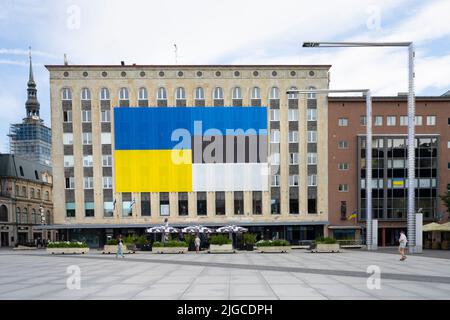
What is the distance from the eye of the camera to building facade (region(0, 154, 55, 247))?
70312mm

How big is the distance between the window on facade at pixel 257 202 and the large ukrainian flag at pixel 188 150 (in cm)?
95

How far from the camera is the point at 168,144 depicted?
158 feet

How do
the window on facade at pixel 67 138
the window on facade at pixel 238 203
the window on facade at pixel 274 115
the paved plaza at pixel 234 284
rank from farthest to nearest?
the window on facade at pixel 274 115, the window on facade at pixel 67 138, the window on facade at pixel 238 203, the paved plaza at pixel 234 284

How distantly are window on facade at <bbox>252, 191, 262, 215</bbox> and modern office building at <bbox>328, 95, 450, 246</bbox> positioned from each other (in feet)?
32.1

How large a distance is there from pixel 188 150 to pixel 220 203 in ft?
27.7

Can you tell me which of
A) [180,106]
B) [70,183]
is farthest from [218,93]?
[70,183]

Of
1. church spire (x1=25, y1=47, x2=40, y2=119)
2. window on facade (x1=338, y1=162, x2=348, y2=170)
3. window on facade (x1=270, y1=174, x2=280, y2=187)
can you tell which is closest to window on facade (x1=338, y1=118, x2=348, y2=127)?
window on facade (x1=338, y1=162, x2=348, y2=170)

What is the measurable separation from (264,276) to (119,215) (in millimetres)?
36573

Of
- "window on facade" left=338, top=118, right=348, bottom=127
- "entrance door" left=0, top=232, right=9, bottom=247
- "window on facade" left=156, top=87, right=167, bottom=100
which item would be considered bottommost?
"entrance door" left=0, top=232, right=9, bottom=247

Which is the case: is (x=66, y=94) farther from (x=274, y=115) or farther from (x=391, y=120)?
(x=391, y=120)

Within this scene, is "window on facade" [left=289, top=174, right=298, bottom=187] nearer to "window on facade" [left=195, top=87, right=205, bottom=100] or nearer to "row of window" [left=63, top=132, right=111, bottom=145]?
"window on facade" [left=195, top=87, right=205, bottom=100]

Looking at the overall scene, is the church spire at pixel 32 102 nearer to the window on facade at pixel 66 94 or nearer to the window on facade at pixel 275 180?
the window on facade at pixel 66 94

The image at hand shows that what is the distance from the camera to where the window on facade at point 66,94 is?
49656 millimetres

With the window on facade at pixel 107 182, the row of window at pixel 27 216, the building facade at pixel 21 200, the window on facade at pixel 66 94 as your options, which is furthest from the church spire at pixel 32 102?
the window on facade at pixel 107 182
